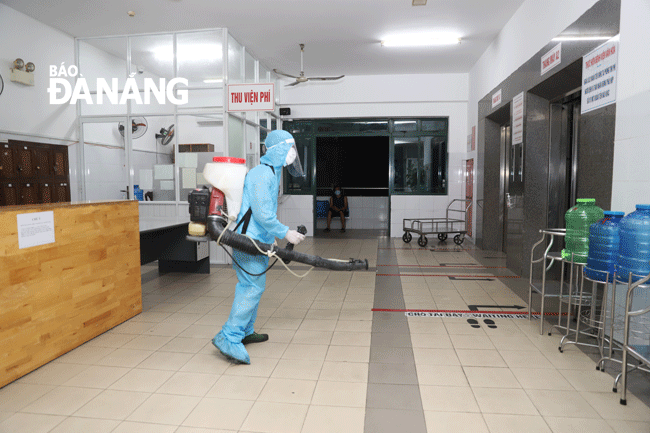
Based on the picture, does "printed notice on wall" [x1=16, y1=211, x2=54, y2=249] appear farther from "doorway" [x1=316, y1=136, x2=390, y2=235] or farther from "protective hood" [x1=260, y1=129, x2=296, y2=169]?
"doorway" [x1=316, y1=136, x2=390, y2=235]

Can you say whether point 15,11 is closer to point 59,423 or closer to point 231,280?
point 231,280

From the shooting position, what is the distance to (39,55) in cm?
587

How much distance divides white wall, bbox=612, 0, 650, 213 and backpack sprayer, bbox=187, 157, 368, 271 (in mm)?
1909

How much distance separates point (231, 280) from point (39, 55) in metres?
4.20

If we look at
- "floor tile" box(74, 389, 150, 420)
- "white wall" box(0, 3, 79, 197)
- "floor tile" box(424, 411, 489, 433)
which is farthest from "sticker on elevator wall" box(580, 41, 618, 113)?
"white wall" box(0, 3, 79, 197)

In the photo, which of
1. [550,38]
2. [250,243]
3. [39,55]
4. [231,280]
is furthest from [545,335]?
[39,55]

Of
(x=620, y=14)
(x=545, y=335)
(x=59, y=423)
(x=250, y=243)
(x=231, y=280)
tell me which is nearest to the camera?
(x=59, y=423)

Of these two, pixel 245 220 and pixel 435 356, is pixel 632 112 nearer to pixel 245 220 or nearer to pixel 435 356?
pixel 435 356

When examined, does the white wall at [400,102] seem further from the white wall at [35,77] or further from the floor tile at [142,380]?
the floor tile at [142,380]

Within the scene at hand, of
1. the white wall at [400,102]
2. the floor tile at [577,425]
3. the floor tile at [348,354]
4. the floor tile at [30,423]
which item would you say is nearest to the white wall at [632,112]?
the floor tile at [577,425]

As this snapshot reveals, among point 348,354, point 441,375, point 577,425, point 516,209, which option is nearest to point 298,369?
point 348,354

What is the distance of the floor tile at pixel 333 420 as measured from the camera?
205 cm

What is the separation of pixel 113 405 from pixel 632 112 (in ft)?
12.3

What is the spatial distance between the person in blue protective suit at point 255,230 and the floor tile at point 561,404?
164cm
